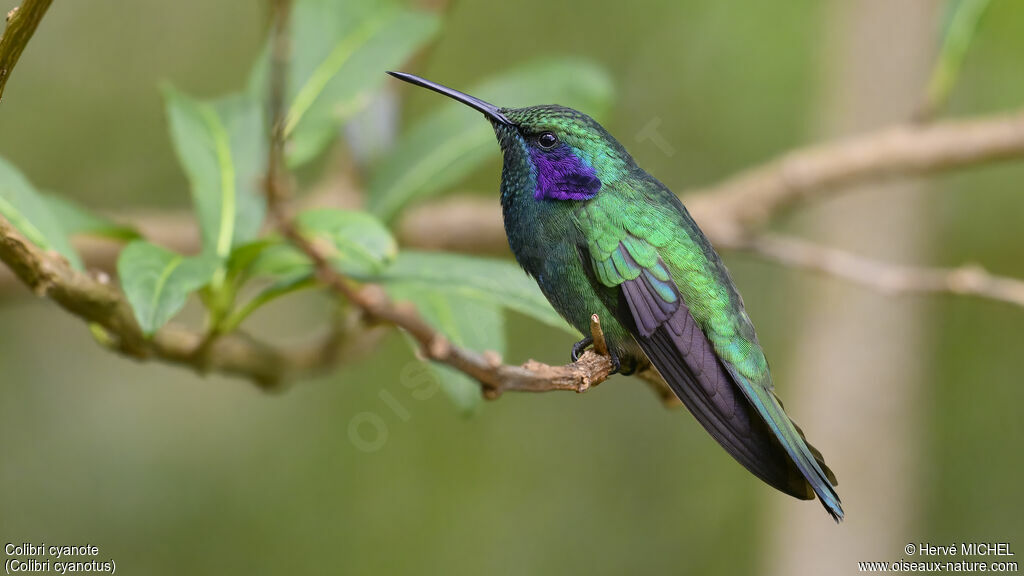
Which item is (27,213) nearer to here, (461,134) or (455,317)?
(455,317)

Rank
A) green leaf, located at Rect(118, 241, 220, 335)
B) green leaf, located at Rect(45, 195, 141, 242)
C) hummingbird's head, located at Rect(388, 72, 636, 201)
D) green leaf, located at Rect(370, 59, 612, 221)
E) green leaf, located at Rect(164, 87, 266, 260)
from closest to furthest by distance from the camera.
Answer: green leaf, located at Rect(118, 241, 220, 335) < hummingbird's head, located at Rect(388, 72, 636, 201) < green leaf, located at Rect(45, 195, 141, 242) < green leaf, located at Rect(164, 87, 266, 260) < green leaf, located at Rect(370, 59, 612, 221)

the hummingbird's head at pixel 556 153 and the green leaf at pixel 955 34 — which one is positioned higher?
the green leaf at pixel 955 34

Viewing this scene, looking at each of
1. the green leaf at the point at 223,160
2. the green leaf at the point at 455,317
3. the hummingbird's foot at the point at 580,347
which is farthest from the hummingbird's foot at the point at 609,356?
the green leaf at the point at 223,160

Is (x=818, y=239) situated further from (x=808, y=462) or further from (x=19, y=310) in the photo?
(x=19, y=310)

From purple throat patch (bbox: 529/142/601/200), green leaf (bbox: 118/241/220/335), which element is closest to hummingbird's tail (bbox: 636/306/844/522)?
purple throat patch (bbox: 529/142/601/200)

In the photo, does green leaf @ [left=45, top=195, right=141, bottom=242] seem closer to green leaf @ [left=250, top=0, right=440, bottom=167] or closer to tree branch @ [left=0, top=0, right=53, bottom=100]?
green leaf @ [left=250, top=0, right=440, bottom=167]

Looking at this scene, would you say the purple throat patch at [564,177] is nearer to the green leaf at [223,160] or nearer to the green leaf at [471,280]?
the green leaf at [471,280]
